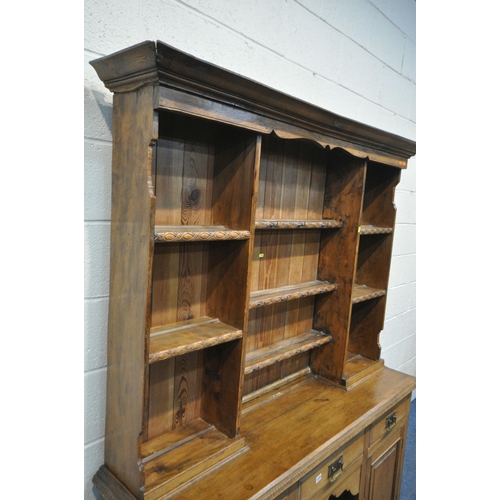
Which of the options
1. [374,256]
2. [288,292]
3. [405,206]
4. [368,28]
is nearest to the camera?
[288,292]

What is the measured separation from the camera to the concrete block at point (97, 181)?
1.10m

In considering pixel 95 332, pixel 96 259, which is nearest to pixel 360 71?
pixel 96 259

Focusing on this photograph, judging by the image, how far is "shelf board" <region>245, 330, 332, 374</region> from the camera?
1.41 m

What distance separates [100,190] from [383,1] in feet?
6.36

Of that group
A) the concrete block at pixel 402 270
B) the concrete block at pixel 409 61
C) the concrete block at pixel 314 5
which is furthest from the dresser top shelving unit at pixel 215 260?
the concrete block at pixel 409 61

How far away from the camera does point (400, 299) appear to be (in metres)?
2.81

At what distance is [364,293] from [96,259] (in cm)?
120

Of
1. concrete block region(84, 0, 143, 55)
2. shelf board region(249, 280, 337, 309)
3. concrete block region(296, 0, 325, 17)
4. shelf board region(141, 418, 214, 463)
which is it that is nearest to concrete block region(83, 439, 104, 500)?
shelf board region(141, 418, 214, 463)

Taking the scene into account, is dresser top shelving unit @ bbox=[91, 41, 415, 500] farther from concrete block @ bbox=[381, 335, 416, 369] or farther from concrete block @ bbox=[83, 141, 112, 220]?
concrete block @ bbox=[381, 335, 416, 369]

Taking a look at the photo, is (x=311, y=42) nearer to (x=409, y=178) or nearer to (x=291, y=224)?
(x=291, y=224)

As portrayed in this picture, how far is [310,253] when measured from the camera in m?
1.72

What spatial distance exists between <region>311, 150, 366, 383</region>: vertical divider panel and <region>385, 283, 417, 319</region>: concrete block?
3.48 ft
